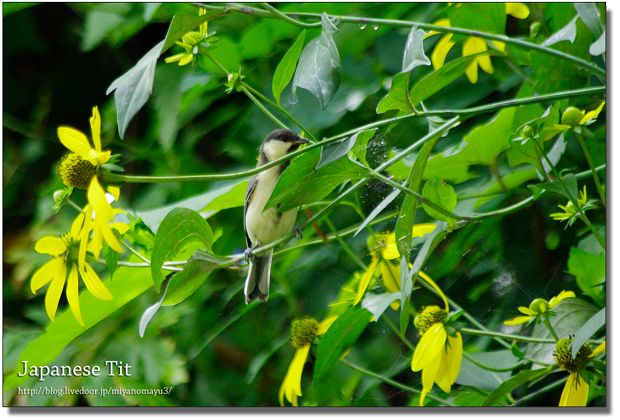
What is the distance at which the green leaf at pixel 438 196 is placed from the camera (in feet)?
1.81

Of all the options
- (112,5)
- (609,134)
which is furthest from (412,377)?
(112,5)

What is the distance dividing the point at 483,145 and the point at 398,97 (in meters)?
0.26

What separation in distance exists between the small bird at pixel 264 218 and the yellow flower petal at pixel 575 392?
0.41 meters

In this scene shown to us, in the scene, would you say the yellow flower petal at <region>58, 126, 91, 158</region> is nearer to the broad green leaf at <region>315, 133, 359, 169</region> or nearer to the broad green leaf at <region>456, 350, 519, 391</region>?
the broad green leaf at <region>315, 133, 359, 169</region>

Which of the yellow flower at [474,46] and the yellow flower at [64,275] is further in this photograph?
the yellow flower at [474,46]

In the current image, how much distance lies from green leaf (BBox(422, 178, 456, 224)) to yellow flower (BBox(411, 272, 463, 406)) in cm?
9

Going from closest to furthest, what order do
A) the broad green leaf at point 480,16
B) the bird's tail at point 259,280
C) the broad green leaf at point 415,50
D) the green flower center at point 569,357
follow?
the broad green leaf at point 415,50
the green flower center at point 569,357
the broad green leaf at point 480,16
the bird's tail at point 259,280

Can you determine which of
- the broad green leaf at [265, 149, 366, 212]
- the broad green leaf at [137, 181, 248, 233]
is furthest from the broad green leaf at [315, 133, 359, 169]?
the broad green leaf at [137, 181, 248, 233]

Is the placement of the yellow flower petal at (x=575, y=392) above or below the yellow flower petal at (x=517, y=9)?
below

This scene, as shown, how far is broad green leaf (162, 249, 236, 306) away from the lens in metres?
0.52

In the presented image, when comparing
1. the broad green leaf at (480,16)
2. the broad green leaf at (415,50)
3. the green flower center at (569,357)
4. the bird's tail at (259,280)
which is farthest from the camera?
the bird's tail at (259,280)

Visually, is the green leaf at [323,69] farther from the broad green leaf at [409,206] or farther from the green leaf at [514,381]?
the green leaf at [514,381]

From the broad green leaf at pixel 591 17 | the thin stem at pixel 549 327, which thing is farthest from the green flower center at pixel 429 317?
the broad green leaf at pixel 591 17

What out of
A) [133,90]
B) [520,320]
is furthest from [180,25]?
[520,320]
